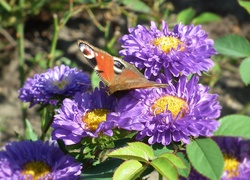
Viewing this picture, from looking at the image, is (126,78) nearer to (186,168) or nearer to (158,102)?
(158,102)

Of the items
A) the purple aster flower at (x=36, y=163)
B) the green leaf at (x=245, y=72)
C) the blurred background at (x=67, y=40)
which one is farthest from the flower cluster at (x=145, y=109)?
the blurred background at (x=67, y=40)

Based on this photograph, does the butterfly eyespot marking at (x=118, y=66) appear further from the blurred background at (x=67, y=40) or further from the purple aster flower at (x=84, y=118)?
the blurred background at (x=67, y=40)

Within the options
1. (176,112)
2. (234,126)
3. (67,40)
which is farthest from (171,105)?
(67,40)

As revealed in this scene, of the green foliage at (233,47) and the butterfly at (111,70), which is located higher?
the butterfly at (111,70)

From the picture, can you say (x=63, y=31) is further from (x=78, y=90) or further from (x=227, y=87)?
(x=78, y=90)

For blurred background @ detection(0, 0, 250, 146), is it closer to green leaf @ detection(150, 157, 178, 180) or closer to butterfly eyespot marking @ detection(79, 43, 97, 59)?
butterfly eyespot marking @ detection(79, 43, 97, 59)

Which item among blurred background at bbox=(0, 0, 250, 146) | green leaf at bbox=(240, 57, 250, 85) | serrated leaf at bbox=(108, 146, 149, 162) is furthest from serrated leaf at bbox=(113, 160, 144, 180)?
blurred background at bbox=(0, 0, 250, 146)

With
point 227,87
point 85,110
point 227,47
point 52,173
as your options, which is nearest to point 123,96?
point 85,110
